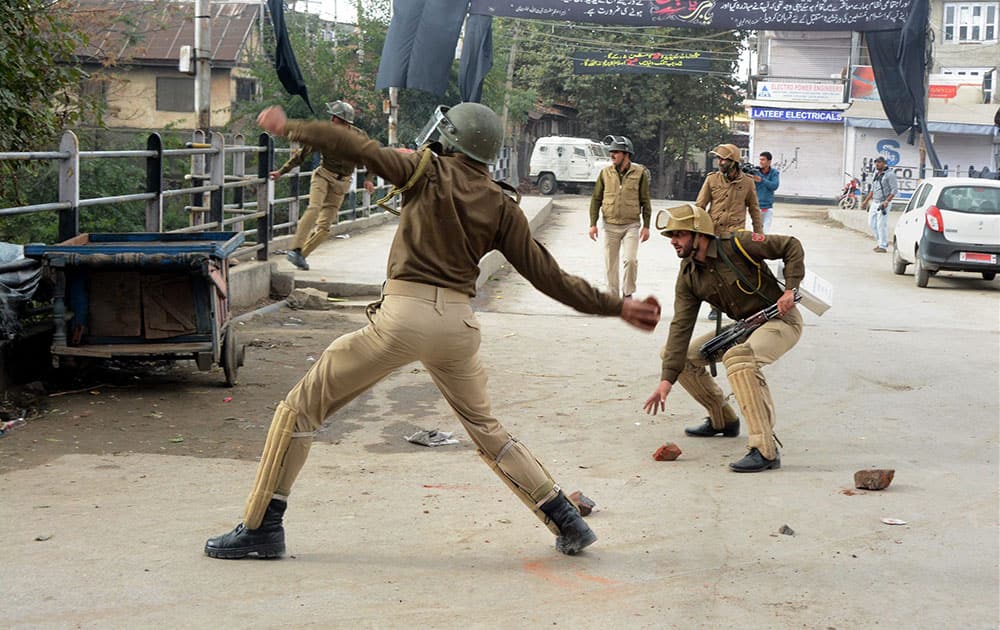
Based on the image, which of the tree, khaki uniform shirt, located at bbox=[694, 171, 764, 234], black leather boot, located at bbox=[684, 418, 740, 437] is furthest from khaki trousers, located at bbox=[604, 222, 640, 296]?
the tree

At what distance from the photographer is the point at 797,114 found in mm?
50844

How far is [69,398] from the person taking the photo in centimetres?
791

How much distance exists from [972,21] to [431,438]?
57.3 meters

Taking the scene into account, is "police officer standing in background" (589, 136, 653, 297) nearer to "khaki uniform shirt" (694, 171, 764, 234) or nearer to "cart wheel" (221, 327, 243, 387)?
"khaki uniform shirt" (694, 171, 764, 234)

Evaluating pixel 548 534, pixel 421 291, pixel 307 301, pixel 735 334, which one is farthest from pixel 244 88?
pixel 421 291

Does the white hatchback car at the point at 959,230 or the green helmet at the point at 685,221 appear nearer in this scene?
the green helmet at the point at 685,221

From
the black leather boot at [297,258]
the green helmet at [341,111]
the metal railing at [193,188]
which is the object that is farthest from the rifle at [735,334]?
the black leather boot at [297,258]

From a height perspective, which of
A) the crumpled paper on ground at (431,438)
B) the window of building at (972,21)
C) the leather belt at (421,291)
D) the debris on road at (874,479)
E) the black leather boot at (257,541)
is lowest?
the crumpled paper on ground at (431,438)

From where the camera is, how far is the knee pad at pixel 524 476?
4922 millimetres

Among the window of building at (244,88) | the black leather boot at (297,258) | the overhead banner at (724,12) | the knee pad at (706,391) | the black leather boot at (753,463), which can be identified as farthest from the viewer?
the window of building at (244,88)

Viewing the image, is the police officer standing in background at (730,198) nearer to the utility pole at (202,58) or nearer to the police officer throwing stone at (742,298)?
the police officer throwing stone at (742,298)

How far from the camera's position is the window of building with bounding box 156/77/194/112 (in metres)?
44.6

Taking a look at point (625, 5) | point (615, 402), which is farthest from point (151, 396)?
point (625, 5)

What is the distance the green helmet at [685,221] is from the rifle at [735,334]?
0.64 meters
